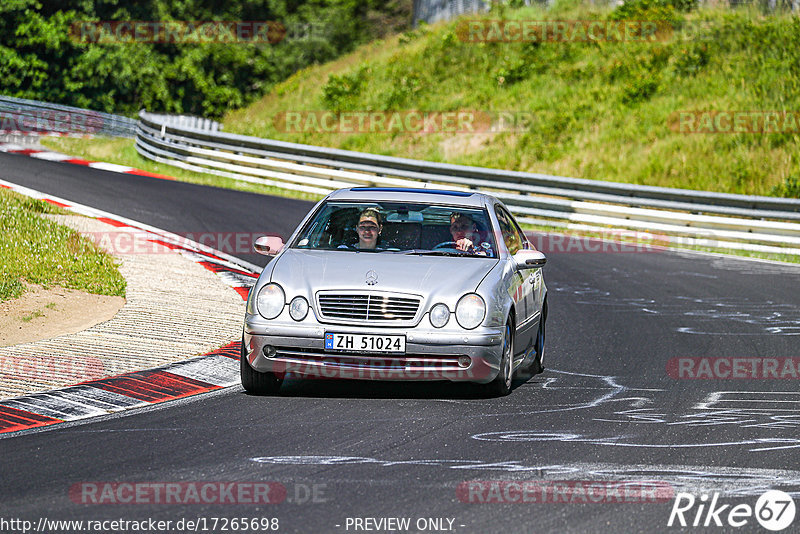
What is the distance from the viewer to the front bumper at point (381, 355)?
320 inches

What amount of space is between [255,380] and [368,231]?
1.55 metres

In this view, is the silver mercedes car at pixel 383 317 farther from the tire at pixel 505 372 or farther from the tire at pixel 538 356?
the tire at pixel 538 356

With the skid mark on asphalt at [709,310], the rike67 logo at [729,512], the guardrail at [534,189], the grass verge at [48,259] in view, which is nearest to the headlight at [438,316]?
the rike67 logo at [729,512]

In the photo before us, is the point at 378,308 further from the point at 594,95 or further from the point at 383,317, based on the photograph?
the point at 594,95

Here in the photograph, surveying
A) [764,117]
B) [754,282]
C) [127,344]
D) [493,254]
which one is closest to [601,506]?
[493,254]

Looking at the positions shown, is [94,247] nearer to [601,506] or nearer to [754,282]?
[754,282]

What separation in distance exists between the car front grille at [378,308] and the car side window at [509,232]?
1731 millimetres

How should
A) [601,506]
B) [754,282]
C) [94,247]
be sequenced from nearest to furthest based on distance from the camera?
1. [601,506]
2. [94,247]
3. [754,282]

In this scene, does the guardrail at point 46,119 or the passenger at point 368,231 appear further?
the guardrail at point 46,119

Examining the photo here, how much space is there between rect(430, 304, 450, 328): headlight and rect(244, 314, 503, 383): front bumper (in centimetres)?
5

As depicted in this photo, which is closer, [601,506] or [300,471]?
[601,506]

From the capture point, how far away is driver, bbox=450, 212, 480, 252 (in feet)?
30.6

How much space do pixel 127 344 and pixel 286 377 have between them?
4.93ft

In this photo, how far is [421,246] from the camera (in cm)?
931
